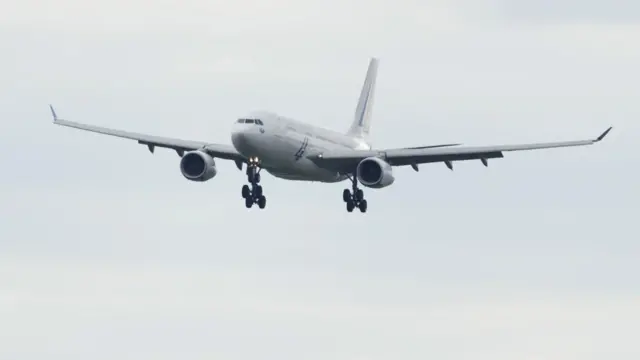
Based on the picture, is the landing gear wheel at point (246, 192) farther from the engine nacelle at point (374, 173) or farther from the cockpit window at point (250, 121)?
the engine nacelle at point (374, 173)

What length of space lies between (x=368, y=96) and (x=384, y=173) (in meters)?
24.7

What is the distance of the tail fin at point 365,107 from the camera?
124 meters

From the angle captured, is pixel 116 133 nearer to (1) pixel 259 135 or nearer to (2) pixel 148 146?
(2) pixel 148 146

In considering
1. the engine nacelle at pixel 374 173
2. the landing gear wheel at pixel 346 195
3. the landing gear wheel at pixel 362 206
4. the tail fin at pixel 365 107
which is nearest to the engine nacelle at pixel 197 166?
the engine nacelle at pixel 374 173

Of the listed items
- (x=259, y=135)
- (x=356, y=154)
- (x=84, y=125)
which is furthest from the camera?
(x=84, y=125)

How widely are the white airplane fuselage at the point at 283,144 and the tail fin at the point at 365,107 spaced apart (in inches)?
584

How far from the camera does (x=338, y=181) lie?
4348 inches

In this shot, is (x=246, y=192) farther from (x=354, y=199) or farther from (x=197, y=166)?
(x=354, y=199)

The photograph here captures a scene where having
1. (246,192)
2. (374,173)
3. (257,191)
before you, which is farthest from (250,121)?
(374,173)

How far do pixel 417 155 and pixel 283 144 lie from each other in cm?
955

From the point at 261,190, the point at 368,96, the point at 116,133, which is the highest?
the point at 368,96

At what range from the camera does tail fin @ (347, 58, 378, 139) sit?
124 meters

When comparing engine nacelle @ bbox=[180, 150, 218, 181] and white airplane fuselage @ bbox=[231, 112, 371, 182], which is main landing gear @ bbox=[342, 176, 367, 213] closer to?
white airplane fuselage @ bbox=[231, 112, 371, 182]

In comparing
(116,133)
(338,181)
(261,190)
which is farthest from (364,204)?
(116,133)
